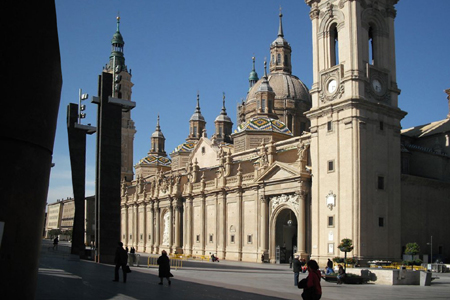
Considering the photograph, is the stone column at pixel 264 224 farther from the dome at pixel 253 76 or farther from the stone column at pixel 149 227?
the dome at pixel 253 76

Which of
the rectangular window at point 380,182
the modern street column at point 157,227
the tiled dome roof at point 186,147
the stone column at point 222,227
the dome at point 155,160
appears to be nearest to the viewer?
the rectangular window at point 380,182

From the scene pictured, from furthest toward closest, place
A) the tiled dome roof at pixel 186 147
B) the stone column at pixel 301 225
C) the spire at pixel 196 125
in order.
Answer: the spire at pixel 196 125 < the tiled dome roof at pixel 186 147 < the stone column at pixel 301 225

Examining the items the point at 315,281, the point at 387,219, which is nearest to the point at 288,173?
the point at 387,219

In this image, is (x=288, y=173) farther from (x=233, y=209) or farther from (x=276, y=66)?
(x=276, y=66)

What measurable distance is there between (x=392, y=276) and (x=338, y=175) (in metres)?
17.0

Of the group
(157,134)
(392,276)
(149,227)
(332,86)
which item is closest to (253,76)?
(157,134)

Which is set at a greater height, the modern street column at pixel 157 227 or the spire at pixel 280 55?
the spire at pixel 280 55

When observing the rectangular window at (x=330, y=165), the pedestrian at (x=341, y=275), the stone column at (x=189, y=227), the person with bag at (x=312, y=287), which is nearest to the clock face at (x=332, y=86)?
the rectangular window at (x=330, y=165)

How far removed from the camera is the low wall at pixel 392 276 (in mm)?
25703

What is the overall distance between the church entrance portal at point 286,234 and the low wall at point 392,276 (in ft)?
76.4

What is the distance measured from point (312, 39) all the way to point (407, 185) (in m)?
14.8

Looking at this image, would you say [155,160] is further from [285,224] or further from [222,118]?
[285,224]

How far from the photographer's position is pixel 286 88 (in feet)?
264

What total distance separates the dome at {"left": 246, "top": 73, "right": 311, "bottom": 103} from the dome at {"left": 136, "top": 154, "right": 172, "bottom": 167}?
19865 mm
